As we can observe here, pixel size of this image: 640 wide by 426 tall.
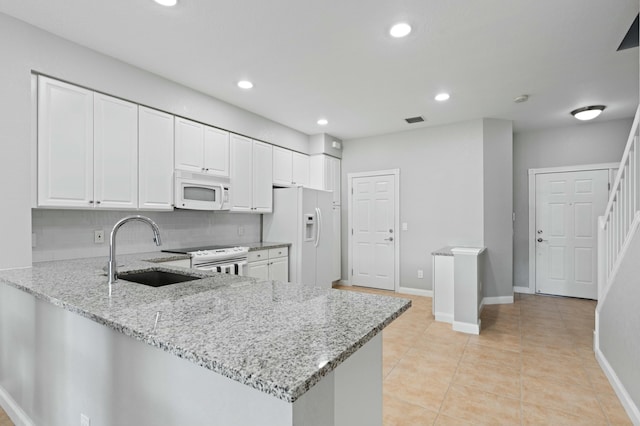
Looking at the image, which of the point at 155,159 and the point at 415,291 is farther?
the point at 415,291

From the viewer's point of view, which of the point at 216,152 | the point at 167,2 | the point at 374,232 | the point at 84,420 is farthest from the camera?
the point at 374,232

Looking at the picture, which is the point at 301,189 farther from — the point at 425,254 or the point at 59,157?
the point at 59,157

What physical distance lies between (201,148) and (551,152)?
204 inches

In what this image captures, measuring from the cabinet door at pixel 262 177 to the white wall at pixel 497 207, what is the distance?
9.99 feet

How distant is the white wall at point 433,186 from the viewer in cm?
474

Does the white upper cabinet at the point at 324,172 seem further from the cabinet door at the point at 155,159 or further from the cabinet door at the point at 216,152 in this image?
the cabinet door at the point at 155,159

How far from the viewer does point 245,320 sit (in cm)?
109

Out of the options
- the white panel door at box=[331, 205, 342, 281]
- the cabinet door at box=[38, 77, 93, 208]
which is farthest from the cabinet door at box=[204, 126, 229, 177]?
the white panel door at box=[331, 205, 342, 281]

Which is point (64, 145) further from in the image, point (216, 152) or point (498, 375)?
point (498, 375)

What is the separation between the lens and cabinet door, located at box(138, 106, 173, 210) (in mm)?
3127

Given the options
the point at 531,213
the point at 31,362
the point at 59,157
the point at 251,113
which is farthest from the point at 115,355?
the point at 531,213

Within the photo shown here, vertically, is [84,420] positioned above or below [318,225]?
below

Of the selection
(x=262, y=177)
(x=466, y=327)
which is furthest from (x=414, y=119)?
(x=466, y=327)

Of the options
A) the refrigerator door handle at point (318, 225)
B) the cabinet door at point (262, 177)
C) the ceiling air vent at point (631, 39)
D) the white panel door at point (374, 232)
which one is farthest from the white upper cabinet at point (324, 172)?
the ceiling air vent at point (631, 39)
